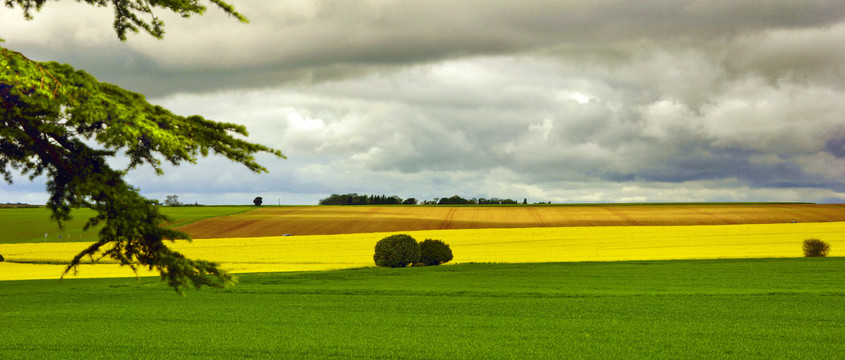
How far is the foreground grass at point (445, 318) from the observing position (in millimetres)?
11578

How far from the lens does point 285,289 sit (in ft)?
75.0

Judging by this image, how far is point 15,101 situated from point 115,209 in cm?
180

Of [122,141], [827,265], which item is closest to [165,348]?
[122,141]

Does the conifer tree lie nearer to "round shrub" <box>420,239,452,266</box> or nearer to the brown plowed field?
"round shrub" <box>420,239,452,266</box>

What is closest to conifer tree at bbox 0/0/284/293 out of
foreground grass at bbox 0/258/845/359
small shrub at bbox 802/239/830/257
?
foreground grass at bbox 0/258/845/359

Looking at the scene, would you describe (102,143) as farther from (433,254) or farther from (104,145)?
(433,254)

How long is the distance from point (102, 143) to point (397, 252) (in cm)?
2626

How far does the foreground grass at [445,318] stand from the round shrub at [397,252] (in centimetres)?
674

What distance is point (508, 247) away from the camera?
4734 centimetres

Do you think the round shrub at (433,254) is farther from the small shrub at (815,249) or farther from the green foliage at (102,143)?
the green foliage at (102,143)

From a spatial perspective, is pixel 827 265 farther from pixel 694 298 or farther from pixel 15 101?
pixel 15 101

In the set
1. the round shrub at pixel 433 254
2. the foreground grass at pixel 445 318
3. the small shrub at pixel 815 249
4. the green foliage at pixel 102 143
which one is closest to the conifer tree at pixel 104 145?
the green foliage at pixel 102 143

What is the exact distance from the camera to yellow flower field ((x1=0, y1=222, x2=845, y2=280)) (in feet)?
125

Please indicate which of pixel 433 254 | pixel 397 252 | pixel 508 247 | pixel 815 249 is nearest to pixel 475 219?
pixel 508 247
